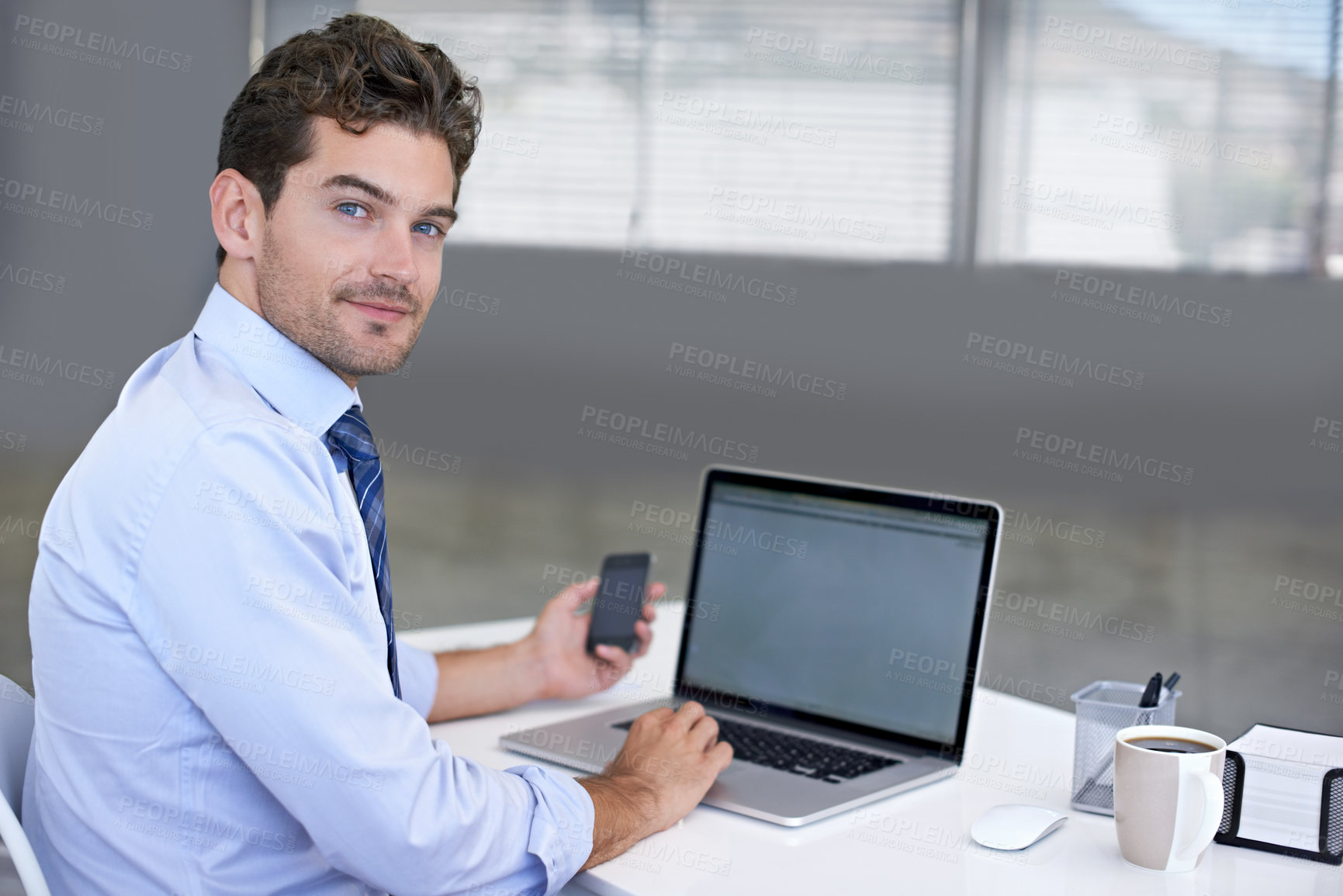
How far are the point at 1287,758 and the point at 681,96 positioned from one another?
22.0 feet

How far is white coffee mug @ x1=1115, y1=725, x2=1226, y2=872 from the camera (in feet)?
3.08

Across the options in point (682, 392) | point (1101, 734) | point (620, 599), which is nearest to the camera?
point (1101, 734)

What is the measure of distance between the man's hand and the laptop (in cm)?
7

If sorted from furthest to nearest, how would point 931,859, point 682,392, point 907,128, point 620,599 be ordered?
point 682,392 → point 907,128 → point 620,599 → point 931,859

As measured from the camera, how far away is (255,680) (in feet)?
2.94

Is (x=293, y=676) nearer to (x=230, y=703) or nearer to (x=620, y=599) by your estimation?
(x=230, y=703)

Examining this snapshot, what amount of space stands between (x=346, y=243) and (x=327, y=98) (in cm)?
15

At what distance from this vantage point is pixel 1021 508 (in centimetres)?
608

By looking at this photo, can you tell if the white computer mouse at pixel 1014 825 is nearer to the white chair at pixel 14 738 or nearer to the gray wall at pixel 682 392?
the white chair at pixel 14 738

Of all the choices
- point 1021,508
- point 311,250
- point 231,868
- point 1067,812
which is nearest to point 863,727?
point 1067,812

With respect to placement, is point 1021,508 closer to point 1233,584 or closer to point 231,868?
point 1233,584

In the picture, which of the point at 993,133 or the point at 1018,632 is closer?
the point at 1018,632

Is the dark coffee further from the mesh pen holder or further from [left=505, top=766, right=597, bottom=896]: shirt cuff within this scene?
[left=505, top=766, right=597, bottom=896]: shirt cuff

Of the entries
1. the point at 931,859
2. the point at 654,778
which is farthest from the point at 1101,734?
the point at 654,778
